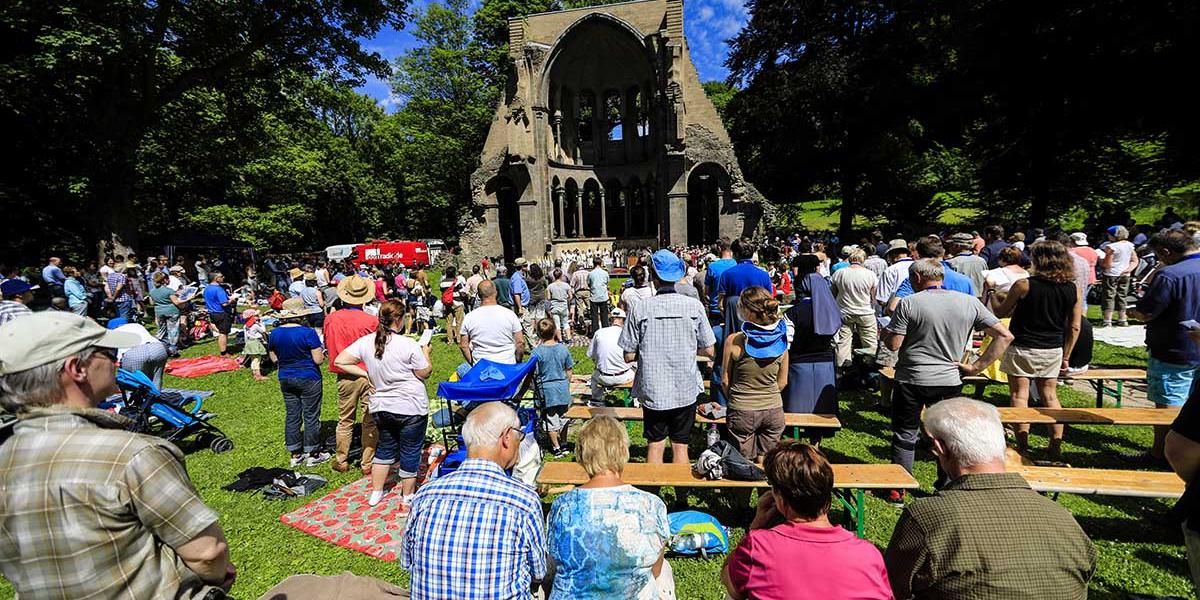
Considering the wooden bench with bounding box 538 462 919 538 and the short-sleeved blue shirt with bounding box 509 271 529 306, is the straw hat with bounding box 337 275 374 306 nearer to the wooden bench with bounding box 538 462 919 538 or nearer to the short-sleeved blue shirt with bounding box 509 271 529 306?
the wooden bench with bounding box 538 462 919 538

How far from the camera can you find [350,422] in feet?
17.2

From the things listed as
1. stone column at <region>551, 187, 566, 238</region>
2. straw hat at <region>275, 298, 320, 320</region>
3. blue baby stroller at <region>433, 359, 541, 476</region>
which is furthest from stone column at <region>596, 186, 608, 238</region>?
blue baby stroller at <region>433, 359, 541, 476</region>

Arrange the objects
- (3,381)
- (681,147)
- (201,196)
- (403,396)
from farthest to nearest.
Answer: (201,196) → (681,147) → (403,396) → (3,381)

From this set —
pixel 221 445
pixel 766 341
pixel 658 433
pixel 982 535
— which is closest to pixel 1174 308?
pixel 766 341

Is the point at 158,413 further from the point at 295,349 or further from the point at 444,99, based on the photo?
the point at 444,99

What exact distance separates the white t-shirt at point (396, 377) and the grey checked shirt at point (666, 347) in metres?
1.88

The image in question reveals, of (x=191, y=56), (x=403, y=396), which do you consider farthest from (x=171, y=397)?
(x=191, y=56)

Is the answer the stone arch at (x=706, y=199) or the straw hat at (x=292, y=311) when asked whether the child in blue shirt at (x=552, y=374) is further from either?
the stone arch at (x=706, y=199)

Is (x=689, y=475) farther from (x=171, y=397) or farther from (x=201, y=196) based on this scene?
(x=201, y=196)

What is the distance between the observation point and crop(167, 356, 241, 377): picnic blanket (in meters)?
9.59

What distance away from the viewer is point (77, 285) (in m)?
10.9

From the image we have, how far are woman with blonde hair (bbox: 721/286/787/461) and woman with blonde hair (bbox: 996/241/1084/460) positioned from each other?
2.47 m

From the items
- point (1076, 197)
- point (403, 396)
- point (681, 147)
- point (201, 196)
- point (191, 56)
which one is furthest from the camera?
point (201, 196)

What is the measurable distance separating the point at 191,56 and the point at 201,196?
1593cm
